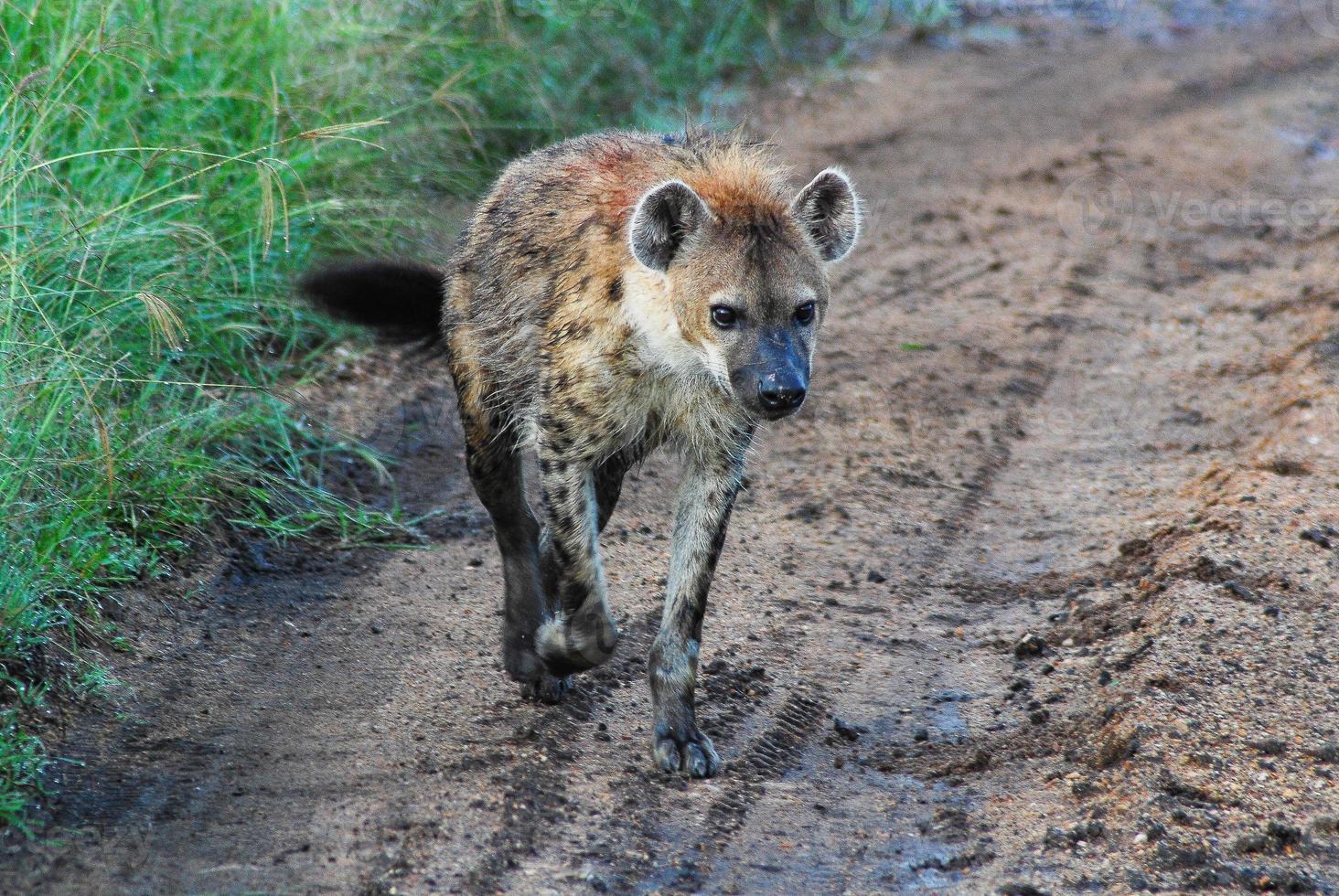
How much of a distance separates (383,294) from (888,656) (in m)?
1.74

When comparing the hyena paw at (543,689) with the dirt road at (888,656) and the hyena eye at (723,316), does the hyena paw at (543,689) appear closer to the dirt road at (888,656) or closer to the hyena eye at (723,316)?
the dirt road at (888,656)

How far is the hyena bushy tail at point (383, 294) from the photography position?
4.12 meters

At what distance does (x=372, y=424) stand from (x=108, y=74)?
143 centimetres

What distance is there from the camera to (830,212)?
357 cm

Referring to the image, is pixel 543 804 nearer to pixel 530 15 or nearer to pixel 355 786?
pixel 355 786

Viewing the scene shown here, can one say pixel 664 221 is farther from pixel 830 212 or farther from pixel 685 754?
pixel 685 754

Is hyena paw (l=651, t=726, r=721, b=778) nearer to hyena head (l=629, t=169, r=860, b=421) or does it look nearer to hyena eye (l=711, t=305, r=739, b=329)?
hyena head (l=629, t=169, r=860, b=421)

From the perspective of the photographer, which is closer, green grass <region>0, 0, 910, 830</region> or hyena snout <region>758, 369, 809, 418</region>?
hyena snout <region>758, 369, 809, 418</region>

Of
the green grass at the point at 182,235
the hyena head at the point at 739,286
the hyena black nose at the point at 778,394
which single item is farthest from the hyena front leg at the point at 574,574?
the green grass at the point at 182,235

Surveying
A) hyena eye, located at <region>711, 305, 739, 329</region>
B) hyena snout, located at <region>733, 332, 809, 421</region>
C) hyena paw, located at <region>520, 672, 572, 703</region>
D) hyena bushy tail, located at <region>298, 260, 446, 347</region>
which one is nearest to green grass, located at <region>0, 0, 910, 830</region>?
hyena bushy tail, located at <region>298, 260, 446, 347</region>

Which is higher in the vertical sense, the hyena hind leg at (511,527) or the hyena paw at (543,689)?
the hyena hind leg at (511,527)

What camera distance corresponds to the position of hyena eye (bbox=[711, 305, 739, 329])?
3285mm

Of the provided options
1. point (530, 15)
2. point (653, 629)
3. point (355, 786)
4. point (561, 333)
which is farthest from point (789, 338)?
point (530, 15)

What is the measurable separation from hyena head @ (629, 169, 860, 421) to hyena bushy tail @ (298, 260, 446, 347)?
1.03 metres
